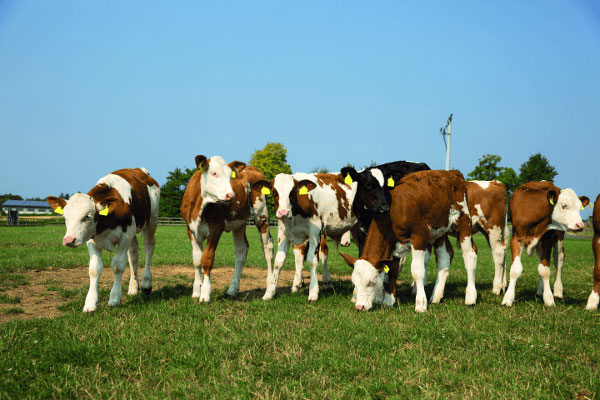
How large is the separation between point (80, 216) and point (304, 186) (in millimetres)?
4061

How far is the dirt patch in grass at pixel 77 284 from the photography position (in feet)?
24.8

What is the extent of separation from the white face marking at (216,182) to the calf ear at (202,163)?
2.4 inches

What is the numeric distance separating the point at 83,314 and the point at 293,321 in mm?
3377

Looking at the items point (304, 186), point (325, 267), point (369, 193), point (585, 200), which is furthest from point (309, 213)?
point (585, 200)

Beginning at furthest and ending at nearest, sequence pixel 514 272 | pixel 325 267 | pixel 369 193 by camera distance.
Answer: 1. pixel 325 267
2. pixel 514 272
3. pixel 369 193

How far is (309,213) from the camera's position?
877 cm

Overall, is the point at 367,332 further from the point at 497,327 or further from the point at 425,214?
the point at 425,214

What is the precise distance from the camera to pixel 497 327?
20.8 ft

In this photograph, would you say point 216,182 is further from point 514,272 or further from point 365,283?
point 514,272

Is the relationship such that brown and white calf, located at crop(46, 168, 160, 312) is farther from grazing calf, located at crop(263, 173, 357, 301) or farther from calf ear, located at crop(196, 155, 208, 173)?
grazing calf, located at crop(263, 173, 357, 301)

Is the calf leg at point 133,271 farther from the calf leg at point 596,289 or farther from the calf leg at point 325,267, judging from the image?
the calf leg at point 596,289

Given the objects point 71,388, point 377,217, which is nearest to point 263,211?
point 377,217

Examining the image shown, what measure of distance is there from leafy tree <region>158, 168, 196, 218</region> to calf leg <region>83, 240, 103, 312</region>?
57.7 meters

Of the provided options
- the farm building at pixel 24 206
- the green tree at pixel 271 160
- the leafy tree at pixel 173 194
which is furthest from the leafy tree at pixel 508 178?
the farm building at pixel 24 206
